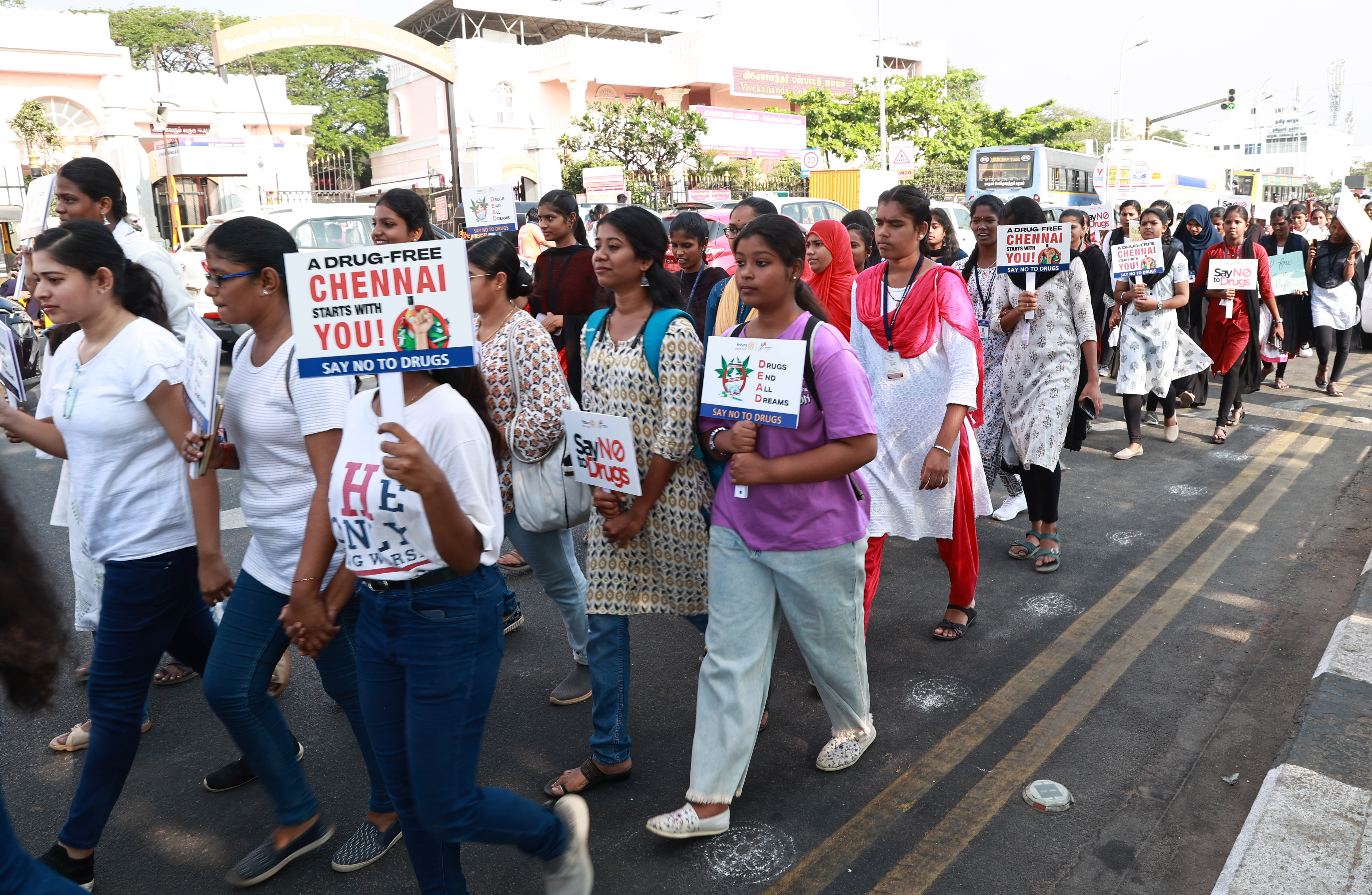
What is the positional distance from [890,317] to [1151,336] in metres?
4.48

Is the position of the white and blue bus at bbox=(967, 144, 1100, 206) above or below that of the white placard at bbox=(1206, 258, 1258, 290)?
above

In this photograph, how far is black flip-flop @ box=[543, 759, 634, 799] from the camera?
10.3 ft

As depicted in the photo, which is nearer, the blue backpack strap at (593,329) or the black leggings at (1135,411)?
the blue backpack strap at (593,329)

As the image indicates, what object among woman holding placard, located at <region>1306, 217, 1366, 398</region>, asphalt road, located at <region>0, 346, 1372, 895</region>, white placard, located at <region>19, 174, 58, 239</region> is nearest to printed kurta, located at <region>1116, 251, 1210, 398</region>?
asphalt road, located at <region>0, 346, 1372, 895</region>

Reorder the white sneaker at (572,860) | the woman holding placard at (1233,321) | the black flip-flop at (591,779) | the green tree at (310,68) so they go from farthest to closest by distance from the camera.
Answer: the green tree at (310,68) < the woman holding placard at (1233,321) < the black flip-flop at (591,779) < the white sneaker at (572,860)

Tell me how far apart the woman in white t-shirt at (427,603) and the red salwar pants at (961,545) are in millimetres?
2068

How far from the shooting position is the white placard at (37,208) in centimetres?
427

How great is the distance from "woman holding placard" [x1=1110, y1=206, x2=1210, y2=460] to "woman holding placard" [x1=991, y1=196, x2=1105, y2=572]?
8.19 ft

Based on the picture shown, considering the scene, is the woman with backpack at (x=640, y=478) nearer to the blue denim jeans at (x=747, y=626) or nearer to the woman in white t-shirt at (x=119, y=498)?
the blue denim jeans at (x=747, y=626)

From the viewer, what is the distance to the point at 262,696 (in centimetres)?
266

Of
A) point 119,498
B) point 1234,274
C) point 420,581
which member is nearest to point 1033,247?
point 420,581

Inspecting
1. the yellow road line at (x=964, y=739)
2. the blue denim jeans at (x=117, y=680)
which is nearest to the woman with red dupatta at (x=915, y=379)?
the yellow road line at (x=964, y=739)

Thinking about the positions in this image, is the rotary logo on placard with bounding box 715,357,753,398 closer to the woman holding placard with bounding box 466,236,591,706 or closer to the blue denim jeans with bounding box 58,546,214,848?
the woman holding placard with bounding box 466,236,591,706

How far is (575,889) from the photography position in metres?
2.47
